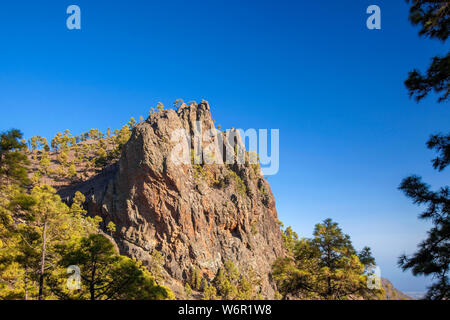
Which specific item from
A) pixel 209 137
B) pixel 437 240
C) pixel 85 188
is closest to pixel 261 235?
pixel 209 137

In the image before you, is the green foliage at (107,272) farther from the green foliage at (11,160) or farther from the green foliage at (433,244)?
the green foliage at (433,244)

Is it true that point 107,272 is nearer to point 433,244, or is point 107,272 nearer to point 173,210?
point 433,244

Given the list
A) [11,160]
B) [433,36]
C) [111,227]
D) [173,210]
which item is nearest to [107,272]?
[11,160]

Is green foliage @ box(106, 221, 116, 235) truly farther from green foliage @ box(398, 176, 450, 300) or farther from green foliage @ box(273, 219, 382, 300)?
green foliage @ box(398, 176, 450, 300)

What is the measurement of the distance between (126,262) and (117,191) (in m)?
45.5

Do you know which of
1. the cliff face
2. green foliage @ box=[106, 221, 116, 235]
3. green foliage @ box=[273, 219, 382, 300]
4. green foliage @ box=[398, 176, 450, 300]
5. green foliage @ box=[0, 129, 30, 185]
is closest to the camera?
green foliage @ box=[398, 176, 450, 300]

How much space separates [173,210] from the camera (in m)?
52.4

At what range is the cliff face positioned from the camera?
49.6 m

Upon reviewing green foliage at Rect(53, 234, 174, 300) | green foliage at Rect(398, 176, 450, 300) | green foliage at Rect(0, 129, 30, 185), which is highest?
green foliage at Rect(0, 129, 30, 185)

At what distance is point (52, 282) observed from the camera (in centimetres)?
1260

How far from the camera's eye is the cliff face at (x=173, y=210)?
49.6m

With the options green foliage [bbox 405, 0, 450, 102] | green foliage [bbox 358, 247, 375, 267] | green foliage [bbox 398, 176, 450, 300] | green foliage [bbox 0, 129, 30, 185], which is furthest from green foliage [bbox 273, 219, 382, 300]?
green foliage [bbox 0, 129, 30, 185]

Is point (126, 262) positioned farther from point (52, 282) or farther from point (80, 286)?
point (52, 282)
